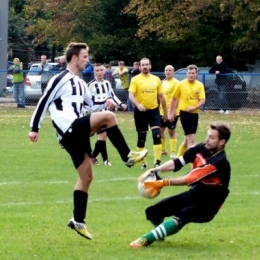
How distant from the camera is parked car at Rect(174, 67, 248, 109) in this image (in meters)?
32.3

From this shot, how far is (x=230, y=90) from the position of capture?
32.4 m

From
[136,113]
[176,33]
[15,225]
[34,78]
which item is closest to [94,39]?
[176,33]

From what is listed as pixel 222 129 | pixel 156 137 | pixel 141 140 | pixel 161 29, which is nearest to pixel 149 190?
pixel 222 129

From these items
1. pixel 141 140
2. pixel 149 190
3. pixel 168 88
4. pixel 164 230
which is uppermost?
pixel 149 190

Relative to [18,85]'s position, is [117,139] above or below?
above

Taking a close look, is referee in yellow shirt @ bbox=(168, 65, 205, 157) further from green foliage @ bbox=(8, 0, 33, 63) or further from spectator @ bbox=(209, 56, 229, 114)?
green foliage @ bbox=(8, 0, 33, 63)

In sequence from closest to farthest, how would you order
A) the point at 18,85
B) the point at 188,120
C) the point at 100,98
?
the point at 100,98 < the point at 188,120 < the point at 18,85

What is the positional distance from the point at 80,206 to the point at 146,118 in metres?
7.53

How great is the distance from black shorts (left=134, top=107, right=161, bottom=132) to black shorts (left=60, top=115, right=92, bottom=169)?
23.9 ft

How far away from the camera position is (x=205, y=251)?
30.2ft

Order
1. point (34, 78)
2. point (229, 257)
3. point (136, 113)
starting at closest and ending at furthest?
point (229, 257)
point (136, 113)
point (34, 78)

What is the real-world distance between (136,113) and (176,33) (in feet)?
73.5

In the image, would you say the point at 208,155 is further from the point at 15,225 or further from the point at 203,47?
the point at 203,47

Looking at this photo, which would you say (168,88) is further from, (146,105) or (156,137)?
(156,137)
